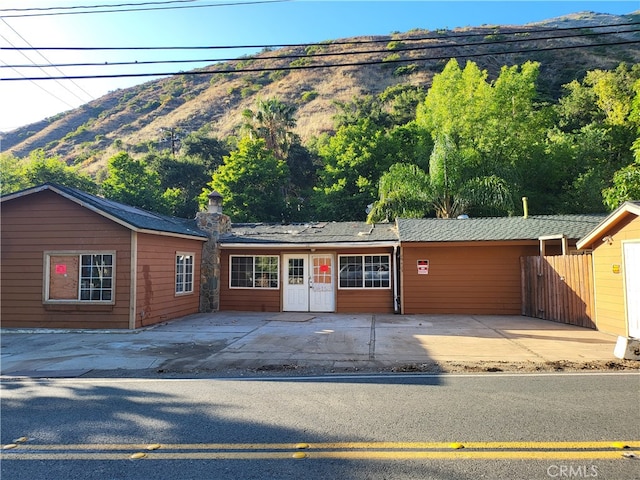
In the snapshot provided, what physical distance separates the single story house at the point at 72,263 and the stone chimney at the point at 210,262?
3.20 m

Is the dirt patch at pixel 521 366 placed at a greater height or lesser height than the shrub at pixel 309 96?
lesser

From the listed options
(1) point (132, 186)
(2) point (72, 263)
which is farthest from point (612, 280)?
(1) point (132, 186)

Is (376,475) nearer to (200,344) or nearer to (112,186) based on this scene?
(200,344)

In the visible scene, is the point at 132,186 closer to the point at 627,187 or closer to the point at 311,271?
the point at 311,271

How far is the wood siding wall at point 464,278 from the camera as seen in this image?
13086 mm

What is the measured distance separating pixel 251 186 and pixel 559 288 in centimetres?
1985

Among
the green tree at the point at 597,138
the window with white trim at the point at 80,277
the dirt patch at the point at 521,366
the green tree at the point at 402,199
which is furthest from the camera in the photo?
the green tree at the point at 597,138

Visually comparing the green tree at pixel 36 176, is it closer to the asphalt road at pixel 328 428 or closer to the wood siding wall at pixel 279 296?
the wood siding wall at pixel 279 296

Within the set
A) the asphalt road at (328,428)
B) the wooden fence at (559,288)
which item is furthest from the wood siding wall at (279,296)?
the asphalt road at (328,428)

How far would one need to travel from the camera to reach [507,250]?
13.2 metres

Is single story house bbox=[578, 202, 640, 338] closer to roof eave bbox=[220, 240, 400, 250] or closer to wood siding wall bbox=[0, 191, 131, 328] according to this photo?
roof eave bbox=[220, 240, 400, 250]

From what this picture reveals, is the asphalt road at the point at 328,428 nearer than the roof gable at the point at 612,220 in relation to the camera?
Yes

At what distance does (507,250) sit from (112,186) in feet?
86.1

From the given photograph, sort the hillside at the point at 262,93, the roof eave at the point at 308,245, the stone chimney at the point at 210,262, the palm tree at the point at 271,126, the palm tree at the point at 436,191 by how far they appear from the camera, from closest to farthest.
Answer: the roof eave at the point at 308,245
the stone chimney at the point at 210,262
the palm tree at the point at 436,191
the palm tree at the point at 271,126
the hillside at the point at 262,93
